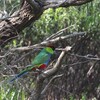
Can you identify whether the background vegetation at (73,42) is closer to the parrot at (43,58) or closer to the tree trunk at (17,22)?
the parrot at (43,58)

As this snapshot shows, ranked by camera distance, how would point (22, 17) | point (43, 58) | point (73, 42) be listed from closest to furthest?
1. point (22, 17)
2. point (43, 58)
3. point (73, 42)

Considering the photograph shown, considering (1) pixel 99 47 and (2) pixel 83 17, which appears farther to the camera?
(1) pixel 99 47

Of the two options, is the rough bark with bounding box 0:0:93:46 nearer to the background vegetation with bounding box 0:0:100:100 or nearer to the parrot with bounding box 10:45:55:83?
the parrot with bounding box 10:45:55:83

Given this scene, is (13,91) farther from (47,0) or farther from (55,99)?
(55,99)

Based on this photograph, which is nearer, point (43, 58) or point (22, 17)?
point (22, 17)

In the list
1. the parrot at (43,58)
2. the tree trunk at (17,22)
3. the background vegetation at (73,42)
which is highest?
the tree trunk at (17,22)

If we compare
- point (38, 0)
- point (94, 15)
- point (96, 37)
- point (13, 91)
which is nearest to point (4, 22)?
point (38, 0)

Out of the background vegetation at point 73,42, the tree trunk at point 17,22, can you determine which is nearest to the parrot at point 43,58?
the tree trunk at point 17,22

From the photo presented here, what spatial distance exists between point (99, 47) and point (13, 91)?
10.2ft

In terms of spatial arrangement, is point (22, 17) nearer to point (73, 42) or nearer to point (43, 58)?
point (43, 58)

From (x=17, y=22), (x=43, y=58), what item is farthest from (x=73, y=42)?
(x=17, y=22)

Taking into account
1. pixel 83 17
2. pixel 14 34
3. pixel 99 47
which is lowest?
pixel 99 47

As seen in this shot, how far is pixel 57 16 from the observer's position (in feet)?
18.1

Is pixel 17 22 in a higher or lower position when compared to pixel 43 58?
higher
